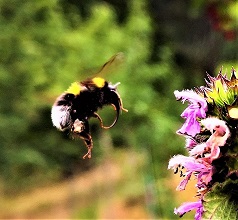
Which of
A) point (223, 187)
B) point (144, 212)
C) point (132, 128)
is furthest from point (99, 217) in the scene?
point (223, 187)

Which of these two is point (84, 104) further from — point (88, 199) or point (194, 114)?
point (88, 199)

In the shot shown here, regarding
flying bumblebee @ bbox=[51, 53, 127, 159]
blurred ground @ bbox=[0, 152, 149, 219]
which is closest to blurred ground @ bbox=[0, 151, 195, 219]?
blurred ground @ bbox=[0, 152, 149, 219]

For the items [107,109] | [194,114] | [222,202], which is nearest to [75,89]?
[194,114]

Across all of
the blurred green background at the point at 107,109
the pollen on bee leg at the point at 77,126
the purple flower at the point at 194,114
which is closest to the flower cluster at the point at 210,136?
the purple flower at the point at 194,114

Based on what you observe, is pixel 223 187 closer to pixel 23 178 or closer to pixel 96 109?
pixel 96 109

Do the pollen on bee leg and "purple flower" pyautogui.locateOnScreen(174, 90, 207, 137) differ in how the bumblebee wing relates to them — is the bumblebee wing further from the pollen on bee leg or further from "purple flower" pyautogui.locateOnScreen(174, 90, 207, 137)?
"purple flower" pyautogui.locateOnScreen(174, 90, 207, 137)

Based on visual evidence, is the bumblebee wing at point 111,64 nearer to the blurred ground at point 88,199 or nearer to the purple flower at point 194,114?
the purple flower at point 194,114

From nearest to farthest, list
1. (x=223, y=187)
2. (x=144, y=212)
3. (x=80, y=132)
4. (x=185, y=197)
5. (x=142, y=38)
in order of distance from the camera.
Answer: (x=223, y=187), (x=80, y=132), (x=185, y=197), (x=142, y=38), (x=144, y=212)
